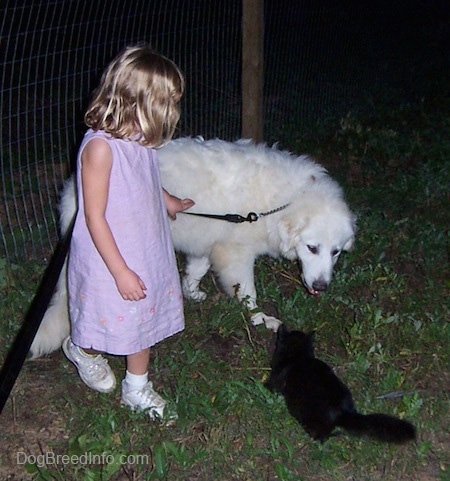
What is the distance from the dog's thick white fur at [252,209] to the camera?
4.38 meters

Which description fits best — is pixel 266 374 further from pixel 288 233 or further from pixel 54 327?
pixel 54 327

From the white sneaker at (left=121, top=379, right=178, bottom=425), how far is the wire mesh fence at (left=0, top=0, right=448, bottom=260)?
1.92m

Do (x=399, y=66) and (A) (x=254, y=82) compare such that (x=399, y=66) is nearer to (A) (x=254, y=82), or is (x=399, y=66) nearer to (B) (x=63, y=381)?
(A) (x=254, y=82)

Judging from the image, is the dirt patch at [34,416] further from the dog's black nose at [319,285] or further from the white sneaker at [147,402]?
the dog's black nose at [319,285]

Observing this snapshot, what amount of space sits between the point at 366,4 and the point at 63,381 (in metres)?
7.47

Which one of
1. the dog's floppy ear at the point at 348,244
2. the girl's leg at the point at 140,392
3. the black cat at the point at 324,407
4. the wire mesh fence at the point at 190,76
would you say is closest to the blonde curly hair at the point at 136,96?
the girl's leg at the point at 140,392

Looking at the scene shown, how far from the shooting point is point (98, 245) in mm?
2957

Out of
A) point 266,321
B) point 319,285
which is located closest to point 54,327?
point 266,321

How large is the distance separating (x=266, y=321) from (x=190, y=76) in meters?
3.58

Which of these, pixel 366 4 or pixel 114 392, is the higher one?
pixel 366 4

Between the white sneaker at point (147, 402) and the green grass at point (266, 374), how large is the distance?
0.19ft

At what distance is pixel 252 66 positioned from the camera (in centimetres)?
592

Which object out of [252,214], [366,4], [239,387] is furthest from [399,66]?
[239,387]

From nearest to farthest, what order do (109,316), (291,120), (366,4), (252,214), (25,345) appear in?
(25,345) → (109,316) → (252,214) → (291,120) → (366,4)
